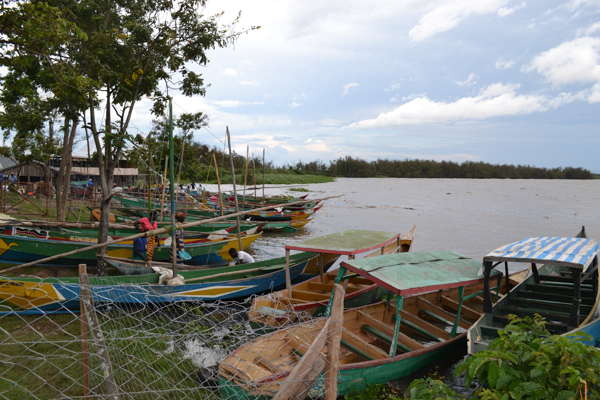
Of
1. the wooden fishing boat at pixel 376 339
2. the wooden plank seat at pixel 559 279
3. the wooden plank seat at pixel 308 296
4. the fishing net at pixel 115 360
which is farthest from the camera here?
the wooden plank seat at pixel 559 279

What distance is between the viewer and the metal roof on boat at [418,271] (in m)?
5.57

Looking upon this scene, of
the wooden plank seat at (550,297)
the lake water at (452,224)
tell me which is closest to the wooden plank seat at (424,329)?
the wooden plank seat at (550,297)

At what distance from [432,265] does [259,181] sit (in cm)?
5814

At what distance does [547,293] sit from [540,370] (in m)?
5.35

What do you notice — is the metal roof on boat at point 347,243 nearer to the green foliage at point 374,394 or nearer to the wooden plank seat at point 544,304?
the green foliage at point 374,394

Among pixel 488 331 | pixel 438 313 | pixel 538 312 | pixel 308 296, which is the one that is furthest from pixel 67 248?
pixel 538 312

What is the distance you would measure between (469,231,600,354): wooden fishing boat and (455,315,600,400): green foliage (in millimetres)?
1682

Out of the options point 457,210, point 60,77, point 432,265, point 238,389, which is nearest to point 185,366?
point 238,389

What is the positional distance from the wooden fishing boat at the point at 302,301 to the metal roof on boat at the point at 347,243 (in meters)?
0.02

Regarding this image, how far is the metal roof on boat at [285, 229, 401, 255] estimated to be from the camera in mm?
7177

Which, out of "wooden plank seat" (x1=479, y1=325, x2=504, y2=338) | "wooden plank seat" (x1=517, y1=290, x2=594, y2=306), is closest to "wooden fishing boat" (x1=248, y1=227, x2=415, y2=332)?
"wooden plank seat" (x1=479, y1=325, x2=504, y2=338)

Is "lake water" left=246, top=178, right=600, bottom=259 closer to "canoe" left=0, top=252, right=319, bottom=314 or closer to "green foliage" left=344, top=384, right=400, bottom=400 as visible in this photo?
"canoe" left=0, top=252, right=319, bottom=314

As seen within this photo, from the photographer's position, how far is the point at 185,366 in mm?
5918

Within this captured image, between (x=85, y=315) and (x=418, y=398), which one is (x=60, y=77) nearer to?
(x=85, y=315)
